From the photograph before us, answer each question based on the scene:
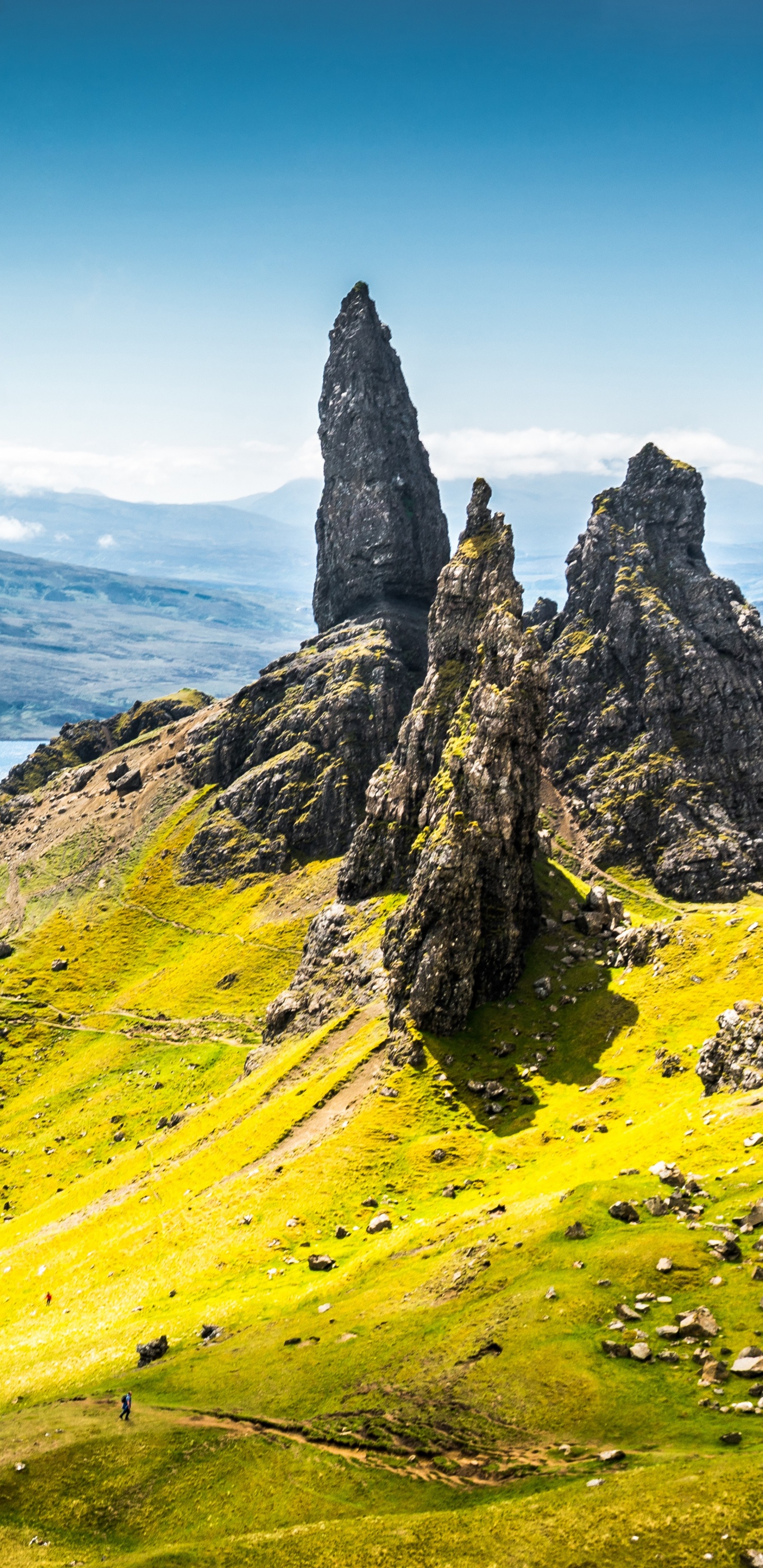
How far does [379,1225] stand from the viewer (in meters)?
99.2

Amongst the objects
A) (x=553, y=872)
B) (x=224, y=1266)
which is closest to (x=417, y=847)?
(x=553, y=872)

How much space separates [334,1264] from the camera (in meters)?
93.8

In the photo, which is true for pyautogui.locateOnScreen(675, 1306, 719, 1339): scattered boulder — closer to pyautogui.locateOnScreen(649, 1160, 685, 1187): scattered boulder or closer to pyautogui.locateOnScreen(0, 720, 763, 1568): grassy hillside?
pyautogui.locateOnScreen(0, 720, 763, 1568): grassy hillside

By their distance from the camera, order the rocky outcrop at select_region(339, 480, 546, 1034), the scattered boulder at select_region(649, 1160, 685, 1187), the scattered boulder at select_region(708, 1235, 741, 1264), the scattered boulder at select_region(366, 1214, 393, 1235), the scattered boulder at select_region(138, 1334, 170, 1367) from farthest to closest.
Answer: the rocky outcrop at select_region(339, 480, 546, 1034) < the scattered boulder at select_region(366, 1214, 393, 1235) < the scattered boulder at select_region(138, 1334, 170, 1367) < the scattered boulder at select_region(649, 1160, 685, 1187) < the scattered boulder at select_region(708, 1235, 741, 1264)

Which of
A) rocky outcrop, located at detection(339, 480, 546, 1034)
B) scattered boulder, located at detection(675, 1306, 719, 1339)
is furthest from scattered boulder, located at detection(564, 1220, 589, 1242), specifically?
rocky outcrop, located at detection(339, 480, 546, 1034)

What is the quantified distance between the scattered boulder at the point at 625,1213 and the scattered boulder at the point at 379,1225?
1114 inches

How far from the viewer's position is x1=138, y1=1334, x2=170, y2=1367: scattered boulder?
84000 millimetres

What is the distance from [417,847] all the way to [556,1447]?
368 ft

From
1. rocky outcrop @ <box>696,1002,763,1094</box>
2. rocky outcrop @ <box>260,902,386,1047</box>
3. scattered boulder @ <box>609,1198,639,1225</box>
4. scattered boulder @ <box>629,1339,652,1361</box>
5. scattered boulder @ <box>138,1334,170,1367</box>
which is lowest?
scattered boulder @ <box>138,1334,170,1367</box>

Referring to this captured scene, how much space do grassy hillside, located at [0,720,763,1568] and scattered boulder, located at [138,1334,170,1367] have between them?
4.04ft

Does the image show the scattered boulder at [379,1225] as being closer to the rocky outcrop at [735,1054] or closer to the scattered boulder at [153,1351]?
the scattered boulder at [153,1351]

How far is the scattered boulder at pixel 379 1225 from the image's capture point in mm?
98812

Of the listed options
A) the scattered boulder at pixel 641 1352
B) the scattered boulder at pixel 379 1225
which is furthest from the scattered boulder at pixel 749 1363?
the scattered boulder at pixel 379 1225

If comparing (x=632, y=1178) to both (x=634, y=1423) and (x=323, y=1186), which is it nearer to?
(x=634, y=1423)
